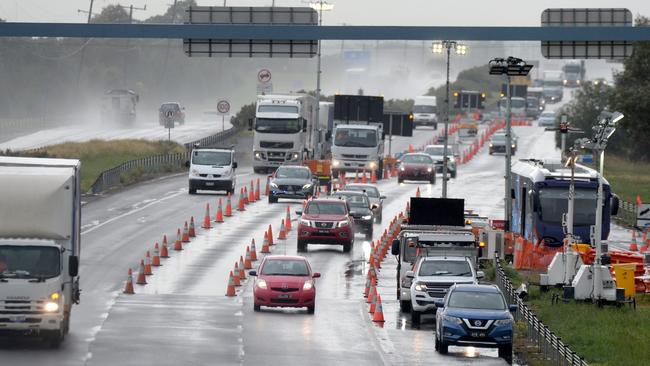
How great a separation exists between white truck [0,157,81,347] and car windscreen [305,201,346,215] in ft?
66.8

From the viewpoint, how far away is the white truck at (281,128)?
81.3 m

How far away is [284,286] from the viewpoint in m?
37.7

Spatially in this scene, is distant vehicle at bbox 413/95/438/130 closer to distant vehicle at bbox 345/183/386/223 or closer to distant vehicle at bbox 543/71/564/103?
distant vehicle at bbox 543/71/564/103

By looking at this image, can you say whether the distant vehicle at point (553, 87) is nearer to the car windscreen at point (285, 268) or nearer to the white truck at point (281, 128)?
the white truck at point (281, 128)

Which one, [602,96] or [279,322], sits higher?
[602,96]

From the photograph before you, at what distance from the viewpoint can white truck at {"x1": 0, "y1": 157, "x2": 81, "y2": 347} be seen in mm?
29984

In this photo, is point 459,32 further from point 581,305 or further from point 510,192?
point 510,192

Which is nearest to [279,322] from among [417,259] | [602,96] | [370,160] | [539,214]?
[417,259]

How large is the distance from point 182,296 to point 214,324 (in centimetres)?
531

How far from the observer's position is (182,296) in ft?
134

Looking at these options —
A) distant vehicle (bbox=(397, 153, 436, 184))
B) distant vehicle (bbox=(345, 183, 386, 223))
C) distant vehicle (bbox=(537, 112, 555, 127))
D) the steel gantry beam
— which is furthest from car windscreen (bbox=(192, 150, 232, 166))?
distant vehicle (bbox=(537, 112, 555, 127))

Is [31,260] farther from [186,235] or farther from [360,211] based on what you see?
[360,211]

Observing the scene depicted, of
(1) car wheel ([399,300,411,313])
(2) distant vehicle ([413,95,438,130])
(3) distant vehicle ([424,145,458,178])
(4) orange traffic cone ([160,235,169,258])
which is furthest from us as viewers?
(2) distant vehicle ([413,95,438,130])

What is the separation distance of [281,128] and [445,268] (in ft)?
146
